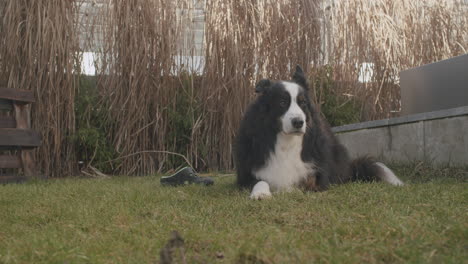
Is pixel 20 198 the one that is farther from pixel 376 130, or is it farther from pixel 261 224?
pixel 376 130

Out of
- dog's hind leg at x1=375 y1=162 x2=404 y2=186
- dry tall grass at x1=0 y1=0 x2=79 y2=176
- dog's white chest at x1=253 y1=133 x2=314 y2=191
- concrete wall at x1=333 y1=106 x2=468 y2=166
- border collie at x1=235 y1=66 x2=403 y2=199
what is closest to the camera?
border collie at x1=235 y1=66 x2=403 y2=199

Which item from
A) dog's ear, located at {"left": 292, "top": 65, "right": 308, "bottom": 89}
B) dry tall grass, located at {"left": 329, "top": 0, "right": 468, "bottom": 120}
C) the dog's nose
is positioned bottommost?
the dog's nose

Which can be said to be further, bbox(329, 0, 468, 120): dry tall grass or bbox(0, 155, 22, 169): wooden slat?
bbox(329, 0, 468, 120): dry tall grass

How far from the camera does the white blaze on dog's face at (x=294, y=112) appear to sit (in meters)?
3.09

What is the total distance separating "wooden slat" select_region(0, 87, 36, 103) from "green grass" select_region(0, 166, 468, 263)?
1.75 m

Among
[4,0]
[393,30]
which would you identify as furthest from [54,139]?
[393,30]

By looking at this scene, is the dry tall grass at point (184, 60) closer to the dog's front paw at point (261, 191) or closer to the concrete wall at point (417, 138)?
the concrete wall at point (417, 138)

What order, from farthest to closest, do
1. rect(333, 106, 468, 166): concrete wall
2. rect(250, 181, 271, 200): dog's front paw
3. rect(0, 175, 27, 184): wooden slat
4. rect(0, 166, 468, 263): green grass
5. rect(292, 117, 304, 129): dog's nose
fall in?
rect(0, 175, 27, 184): wooden slat
rect(333, 106, 468, 166): concrete wall
rect(292, 117, 304, 129): dog's nose
rect(250, 181, 271, 200): dog's front paw
rect(0, 166, 468, 263): green grass

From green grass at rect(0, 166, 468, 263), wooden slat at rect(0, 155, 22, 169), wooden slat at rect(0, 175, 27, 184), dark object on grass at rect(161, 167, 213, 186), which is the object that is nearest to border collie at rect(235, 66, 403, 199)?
green grass at rect(0, 166, 468, 263)

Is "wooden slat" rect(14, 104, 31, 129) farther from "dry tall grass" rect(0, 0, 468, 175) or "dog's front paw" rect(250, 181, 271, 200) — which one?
"dog's front paw" rect(250, 181, 271, 200)

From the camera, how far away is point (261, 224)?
212 centimetres

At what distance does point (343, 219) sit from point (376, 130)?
9.47 feet

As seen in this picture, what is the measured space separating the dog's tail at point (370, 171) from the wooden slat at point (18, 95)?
353 centimetres

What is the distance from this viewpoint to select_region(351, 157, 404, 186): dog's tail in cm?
366
